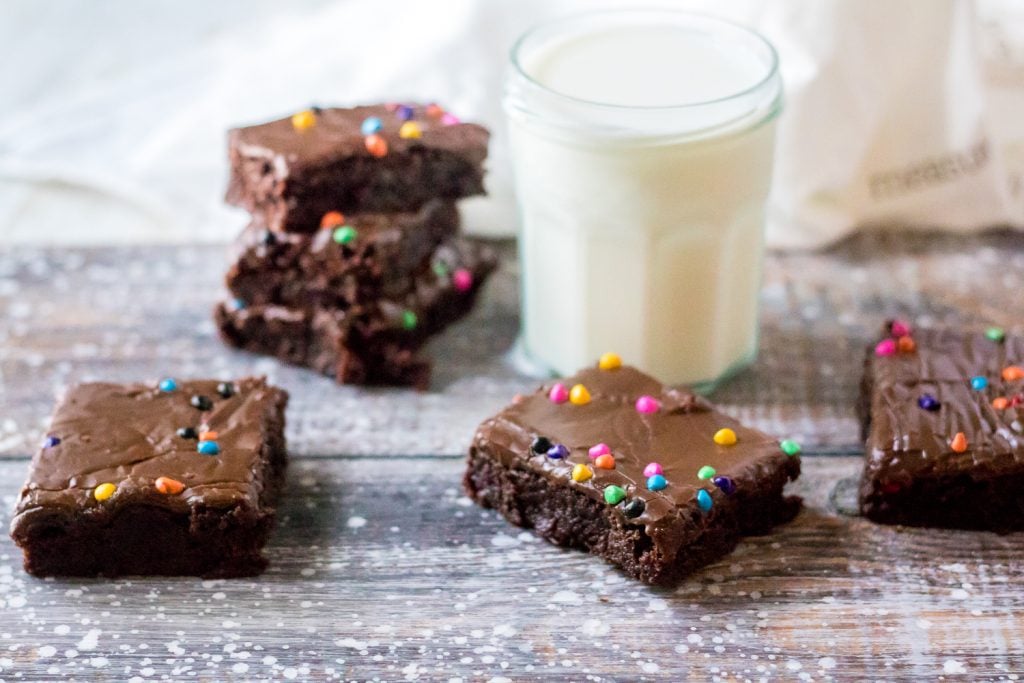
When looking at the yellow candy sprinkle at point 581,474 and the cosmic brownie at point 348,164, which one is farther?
the cosmic brownie at point 348,164

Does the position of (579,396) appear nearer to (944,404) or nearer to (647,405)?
(647,405)

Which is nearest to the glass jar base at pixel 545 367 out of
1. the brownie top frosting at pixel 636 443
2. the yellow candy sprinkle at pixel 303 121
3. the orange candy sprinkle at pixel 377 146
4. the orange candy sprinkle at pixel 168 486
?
the brownie top frosting at pixel 636 443

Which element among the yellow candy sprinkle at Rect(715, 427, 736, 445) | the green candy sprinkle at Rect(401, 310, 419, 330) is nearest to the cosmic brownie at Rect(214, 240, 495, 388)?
the green candy sprinkle at Rect(401, 310, 419, 330)

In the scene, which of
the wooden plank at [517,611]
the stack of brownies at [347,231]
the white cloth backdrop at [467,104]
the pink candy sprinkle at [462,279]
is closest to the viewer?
the wooden plank at [517,611]

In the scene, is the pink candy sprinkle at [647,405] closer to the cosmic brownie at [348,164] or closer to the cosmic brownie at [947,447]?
the cosmic brownie at [947,447]

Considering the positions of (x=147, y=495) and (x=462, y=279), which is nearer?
(x=147, y=495)

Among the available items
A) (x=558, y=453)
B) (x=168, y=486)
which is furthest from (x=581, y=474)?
(x=168, y=486)
